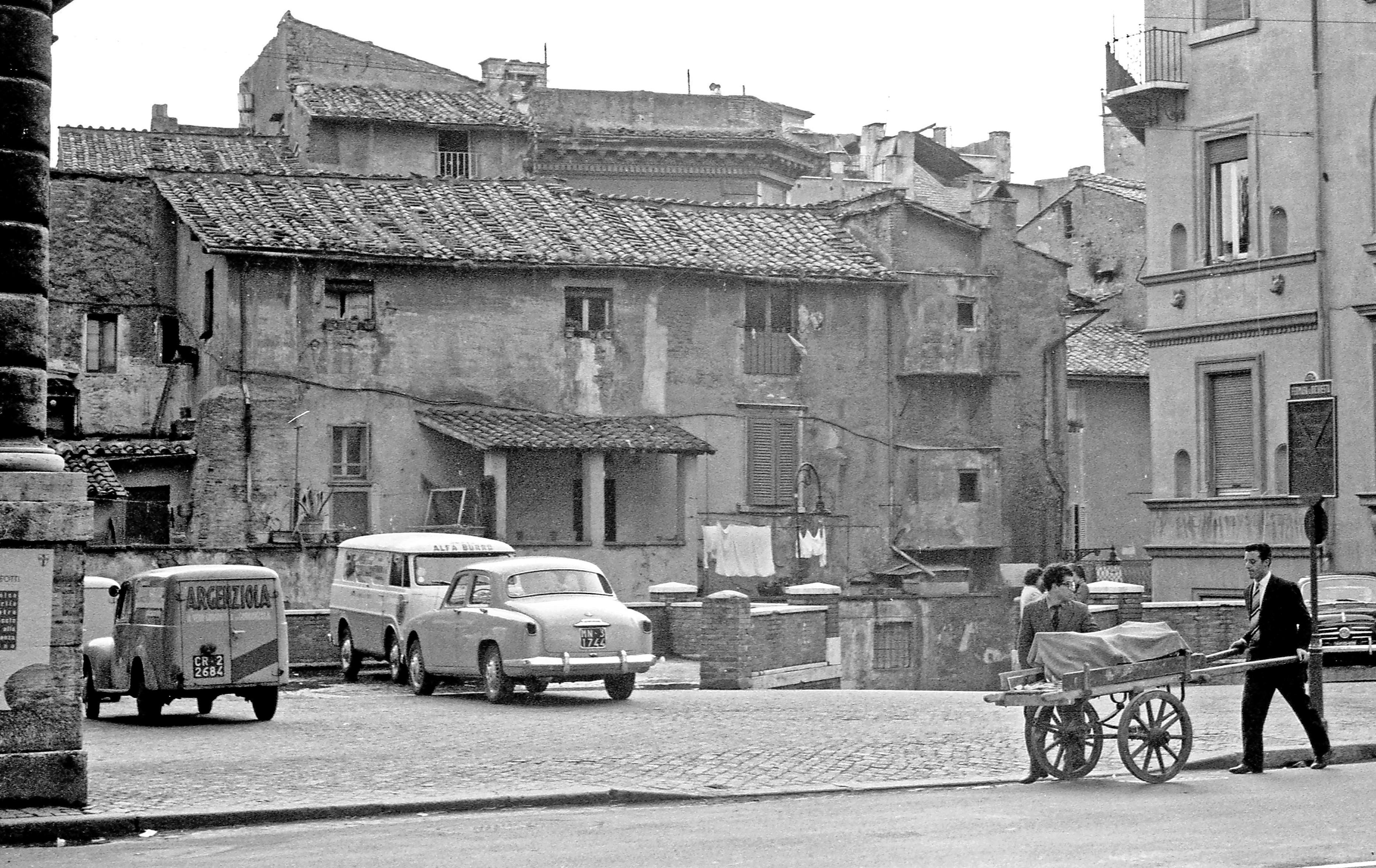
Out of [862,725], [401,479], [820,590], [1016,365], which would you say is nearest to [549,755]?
[862,725]

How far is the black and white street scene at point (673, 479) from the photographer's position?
1341 centimetres

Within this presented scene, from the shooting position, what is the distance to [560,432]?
129 feet

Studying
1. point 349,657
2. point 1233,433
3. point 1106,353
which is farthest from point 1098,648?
point 1106,353

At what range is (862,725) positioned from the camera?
19.7m

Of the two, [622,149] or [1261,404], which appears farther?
[622,149]

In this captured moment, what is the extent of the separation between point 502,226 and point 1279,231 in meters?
16.4

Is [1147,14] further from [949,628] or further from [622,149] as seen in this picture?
[622,149]

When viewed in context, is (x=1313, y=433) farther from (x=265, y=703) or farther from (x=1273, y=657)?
(x=265, y=703)

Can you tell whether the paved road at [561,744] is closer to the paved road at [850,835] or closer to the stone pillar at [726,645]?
the paved road at [850,835]

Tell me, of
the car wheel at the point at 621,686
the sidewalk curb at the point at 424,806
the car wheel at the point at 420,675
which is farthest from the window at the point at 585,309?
the sidewalk curb at the point at 424,806

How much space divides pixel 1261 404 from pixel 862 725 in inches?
607

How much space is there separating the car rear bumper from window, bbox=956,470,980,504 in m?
21.7

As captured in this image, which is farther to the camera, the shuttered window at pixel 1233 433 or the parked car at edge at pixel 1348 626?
the shuttered window at pixel 1233 433

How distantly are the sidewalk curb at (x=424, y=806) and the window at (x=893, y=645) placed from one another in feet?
61.2
